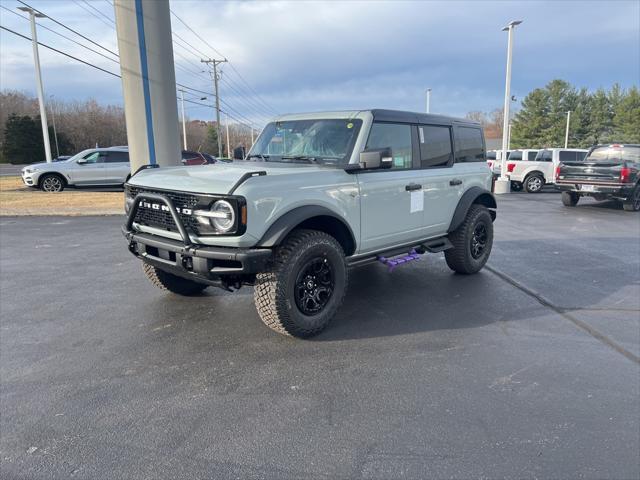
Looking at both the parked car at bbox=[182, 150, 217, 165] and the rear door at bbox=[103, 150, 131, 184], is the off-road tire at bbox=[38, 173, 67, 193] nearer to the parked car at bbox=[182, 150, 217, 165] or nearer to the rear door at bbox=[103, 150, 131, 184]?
the rear door at bbox=[103, 150, 131, 184]

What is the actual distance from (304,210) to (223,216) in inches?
27.2

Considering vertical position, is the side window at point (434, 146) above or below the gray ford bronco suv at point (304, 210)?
above

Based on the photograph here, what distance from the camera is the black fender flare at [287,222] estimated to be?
3.46 meters

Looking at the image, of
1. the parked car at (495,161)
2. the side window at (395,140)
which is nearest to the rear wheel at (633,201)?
the parked car at (495,161)

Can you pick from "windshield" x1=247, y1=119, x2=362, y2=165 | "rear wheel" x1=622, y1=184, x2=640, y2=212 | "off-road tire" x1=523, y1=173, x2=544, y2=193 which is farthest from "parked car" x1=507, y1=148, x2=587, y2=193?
"windshield" x1=247, y1=119, x2=362, y2=165

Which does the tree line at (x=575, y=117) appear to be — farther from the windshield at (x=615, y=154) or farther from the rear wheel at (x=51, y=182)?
the rear wheel at (x=51, y=182)

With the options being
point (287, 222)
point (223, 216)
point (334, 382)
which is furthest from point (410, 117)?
point (334, 382)

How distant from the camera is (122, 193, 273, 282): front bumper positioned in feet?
11.0

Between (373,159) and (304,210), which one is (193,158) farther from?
(304,210)

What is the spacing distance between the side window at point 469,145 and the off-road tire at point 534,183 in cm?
1442

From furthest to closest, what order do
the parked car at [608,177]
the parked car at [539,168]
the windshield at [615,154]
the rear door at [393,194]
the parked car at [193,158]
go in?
the parked car at [539,168] → the parked car at [193,158] → the windshield at [615,154] → the parked car at [608,177] → the rear door at [393,194]

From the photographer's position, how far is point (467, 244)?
19.1 ft

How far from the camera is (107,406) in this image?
285 cm

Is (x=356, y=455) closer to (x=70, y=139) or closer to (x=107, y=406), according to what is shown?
(x=107, y=406)
